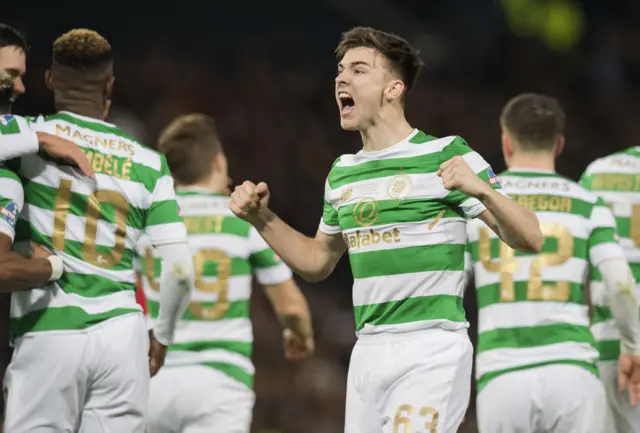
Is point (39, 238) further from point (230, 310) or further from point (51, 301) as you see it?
point (230, 310)

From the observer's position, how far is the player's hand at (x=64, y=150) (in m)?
4.43

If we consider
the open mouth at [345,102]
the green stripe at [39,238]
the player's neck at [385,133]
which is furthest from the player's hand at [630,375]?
the green stripe at [39,238]

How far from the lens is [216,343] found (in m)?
5.69

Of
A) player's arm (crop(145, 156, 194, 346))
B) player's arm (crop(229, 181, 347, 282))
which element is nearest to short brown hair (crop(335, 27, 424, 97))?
player's arm (crop(229, 181, 347, 282))

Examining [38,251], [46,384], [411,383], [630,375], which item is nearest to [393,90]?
[411,383]

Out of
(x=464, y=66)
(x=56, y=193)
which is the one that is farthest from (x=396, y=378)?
(x=464, y=66)

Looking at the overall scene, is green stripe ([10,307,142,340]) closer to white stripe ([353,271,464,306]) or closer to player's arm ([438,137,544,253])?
white stripe ([353,271,464,306])

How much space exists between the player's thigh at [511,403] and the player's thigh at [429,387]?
1.18 meters

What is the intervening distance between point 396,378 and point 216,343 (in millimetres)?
1856

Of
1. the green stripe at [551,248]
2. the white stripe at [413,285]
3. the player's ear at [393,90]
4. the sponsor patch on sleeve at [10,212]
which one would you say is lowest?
the white stripe at [413,285]

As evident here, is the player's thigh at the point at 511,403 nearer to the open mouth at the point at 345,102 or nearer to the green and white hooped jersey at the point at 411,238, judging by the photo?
the green and white hooped jersey at the point at 411,238

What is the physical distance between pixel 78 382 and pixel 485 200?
1788 mm

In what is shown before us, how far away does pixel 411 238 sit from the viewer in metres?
4.12

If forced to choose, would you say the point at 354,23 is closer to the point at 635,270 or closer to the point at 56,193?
the point at 635,270
